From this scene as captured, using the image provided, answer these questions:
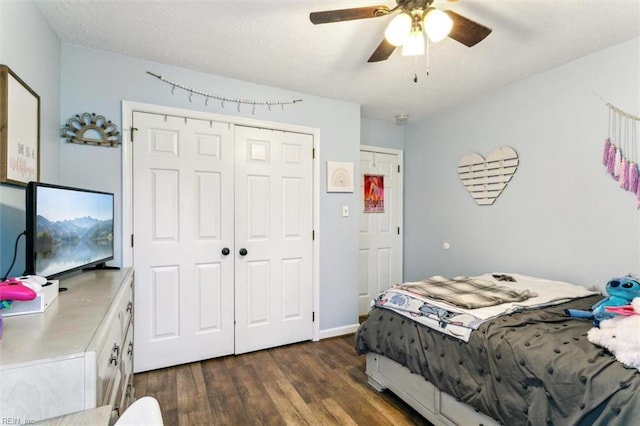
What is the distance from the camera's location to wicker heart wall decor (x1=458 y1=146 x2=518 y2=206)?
277cm

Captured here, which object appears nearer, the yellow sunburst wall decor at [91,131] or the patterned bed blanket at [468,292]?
the patterned bed blanket at [468,292]

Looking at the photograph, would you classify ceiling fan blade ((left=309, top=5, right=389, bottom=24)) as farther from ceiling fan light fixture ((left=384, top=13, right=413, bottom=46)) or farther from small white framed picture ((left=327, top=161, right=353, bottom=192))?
small white framed picture ((left=327, top=161, right=353, bottom=192))

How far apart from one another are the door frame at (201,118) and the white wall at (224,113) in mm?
42

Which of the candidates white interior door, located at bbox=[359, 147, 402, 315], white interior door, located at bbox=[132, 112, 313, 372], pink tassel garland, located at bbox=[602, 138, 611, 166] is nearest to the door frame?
white interior door, located at bbox=[132, 112, 313, 372]

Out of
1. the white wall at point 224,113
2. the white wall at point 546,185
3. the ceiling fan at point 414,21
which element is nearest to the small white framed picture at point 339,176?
the white wall at point 224,113

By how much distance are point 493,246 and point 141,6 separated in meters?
3.30

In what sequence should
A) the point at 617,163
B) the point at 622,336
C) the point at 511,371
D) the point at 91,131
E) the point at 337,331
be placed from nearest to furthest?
the point at 622,336 → the point at 511,371 → the point at 617,163 → the point at 91,131 → the point at 337,331

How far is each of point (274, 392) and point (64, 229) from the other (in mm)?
1627

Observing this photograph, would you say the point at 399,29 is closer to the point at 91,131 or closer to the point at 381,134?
the point at 91,131

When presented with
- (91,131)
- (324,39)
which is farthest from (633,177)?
(91,131)

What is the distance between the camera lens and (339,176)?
312 cm

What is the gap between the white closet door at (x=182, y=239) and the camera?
2.35 m

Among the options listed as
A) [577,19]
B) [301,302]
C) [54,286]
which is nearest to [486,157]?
[577,19]

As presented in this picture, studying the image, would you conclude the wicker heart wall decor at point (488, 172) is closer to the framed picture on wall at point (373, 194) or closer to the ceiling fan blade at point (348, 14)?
the framed picture on wall at point (373, 194)
